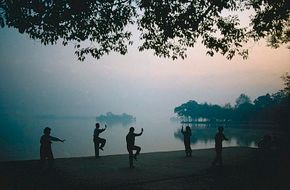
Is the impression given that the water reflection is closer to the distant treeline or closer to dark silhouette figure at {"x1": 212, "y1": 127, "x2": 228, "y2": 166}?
the distant treeline

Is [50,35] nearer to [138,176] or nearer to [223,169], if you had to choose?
[138,176]

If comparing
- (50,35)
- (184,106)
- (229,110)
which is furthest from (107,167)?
(184,106)

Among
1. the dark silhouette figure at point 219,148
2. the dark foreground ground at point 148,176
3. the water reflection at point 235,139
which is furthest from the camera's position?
the water reflection at point 235,139

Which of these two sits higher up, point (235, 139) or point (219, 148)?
point (219, 148)

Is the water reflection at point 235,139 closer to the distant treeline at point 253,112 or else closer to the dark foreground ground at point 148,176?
the distant treeline at point 253,112

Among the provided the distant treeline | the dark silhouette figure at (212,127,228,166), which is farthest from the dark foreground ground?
the distant treeline

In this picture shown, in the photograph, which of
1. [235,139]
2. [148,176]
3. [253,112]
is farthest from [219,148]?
[253,112]

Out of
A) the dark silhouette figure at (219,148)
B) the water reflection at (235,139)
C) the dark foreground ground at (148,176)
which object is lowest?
the water reflection at (235,139)

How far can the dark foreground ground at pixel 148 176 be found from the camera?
9.04 metres

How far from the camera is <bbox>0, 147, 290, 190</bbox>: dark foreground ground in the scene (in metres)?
9.04

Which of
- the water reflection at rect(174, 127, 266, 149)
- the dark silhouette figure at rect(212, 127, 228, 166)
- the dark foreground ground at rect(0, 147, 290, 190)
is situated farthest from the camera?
the water reflection at rect(174, 127, 266, 149)

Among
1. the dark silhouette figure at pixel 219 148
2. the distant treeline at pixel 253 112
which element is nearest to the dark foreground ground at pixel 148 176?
the dark silhouette figure at pixel 219 148

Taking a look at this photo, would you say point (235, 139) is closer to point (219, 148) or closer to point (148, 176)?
point (219, 148)

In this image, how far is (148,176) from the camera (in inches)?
424
